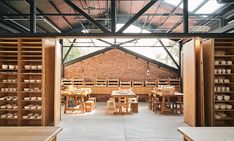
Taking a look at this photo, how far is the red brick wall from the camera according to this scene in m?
15.9

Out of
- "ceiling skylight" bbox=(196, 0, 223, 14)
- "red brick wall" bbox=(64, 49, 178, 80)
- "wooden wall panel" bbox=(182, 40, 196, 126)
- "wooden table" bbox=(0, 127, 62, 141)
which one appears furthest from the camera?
"red brick wall" bbox=(64, 49, 178, 80)

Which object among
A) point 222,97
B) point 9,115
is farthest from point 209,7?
point 9,115

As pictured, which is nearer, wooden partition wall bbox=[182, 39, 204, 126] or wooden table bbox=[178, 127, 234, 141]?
wooden table bbox=[178, 127, 234, 141]

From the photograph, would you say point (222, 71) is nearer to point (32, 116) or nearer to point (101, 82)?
point (32, 116)

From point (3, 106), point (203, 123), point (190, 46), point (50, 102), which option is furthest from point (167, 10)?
point (3, 106)

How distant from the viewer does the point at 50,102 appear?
25.3ft

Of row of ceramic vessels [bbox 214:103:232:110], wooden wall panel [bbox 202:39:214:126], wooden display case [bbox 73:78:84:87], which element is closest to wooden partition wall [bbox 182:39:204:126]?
wooden wall panel [bbox 202:39:214:126]

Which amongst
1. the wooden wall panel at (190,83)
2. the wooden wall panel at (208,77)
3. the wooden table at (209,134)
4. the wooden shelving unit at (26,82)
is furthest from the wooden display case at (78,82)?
the wooden table at (209,134)

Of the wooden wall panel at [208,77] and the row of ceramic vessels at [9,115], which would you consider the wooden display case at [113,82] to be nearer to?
the wooden wall panel at [208,77]

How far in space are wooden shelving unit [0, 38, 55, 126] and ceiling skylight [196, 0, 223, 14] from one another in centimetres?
524

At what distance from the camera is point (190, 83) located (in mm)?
7770

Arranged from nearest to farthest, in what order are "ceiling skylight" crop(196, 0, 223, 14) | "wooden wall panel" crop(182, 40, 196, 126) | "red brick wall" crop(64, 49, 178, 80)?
"wooden wall panel" crop(182, 40, 196, 126), "ceiling skylight" crop(196, 0, 223, 14), "red brick wall" crop(64, 49, 178, 80)

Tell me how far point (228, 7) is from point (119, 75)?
334 inches

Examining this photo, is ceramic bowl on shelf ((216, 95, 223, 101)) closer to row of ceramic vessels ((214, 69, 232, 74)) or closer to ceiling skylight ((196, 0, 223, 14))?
row of ceramic vessels ((214, 69, 232, 74))
